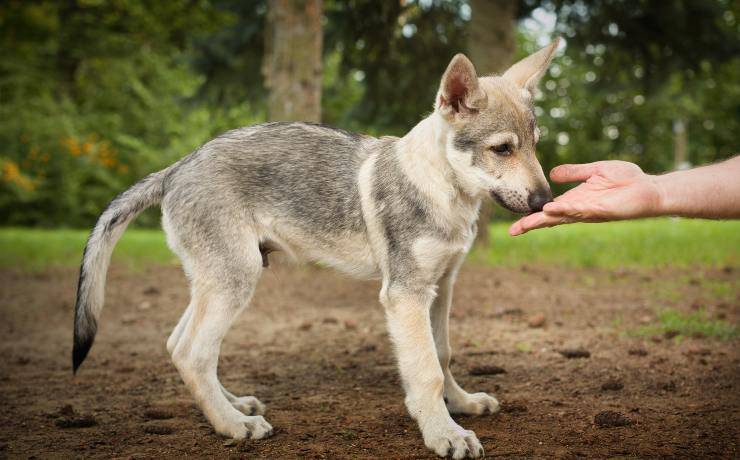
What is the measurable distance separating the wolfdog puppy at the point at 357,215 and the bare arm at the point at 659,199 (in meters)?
0.14

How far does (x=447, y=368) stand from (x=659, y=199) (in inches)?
64.2

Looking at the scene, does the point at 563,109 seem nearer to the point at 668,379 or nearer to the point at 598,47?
the point at 598,47

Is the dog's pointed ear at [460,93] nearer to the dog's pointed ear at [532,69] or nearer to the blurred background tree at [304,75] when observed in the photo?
the dog's pointed ear at [532,69]

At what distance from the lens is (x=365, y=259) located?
4406 millimetres

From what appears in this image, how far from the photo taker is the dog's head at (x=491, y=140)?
3840 mm

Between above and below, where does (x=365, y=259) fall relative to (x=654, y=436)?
above

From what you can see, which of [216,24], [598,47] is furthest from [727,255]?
[216,24]

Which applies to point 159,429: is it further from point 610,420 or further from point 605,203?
point 605,203

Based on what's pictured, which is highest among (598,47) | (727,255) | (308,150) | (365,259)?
(598,47)

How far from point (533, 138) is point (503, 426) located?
1628 mm

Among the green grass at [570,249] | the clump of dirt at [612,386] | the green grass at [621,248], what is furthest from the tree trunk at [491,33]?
the clump of dirt at [612,386]

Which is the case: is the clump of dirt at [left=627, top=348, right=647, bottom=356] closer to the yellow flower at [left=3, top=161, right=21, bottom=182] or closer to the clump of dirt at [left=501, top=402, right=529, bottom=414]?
the clump of dirt at [left=501, top=402, right=529, bottom=414]

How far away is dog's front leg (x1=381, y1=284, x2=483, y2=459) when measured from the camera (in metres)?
3.76

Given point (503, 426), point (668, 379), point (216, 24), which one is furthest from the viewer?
point (216, 24)
